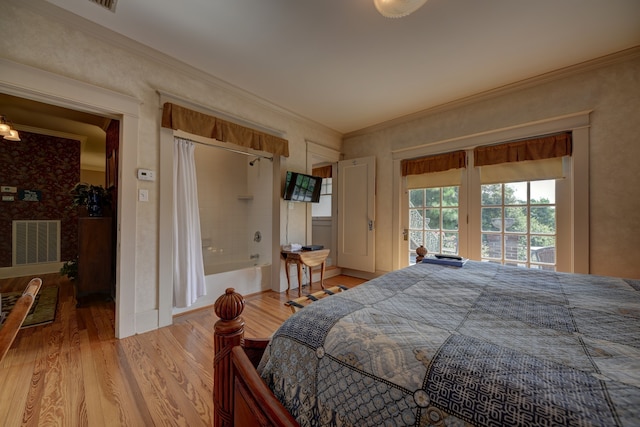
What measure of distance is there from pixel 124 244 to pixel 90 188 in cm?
171

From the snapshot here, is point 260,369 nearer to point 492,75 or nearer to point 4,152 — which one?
point 492,75

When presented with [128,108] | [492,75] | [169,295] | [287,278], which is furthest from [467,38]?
[169,295]

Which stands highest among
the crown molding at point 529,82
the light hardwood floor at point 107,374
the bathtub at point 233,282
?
the crown molding at point 529,82

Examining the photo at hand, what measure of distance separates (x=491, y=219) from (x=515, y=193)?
1.28 ft

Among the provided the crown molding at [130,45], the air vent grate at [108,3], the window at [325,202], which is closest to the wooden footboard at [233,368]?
the air vent grate at [108,3]

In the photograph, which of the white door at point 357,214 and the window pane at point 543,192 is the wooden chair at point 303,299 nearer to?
the white door at point 357,214

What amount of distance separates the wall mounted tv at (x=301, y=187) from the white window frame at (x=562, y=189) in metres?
1.82

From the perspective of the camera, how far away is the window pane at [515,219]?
2.74m

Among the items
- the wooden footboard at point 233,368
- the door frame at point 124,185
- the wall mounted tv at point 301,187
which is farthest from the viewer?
the wall mounted tv at point 301,187

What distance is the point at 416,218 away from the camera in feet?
11.9

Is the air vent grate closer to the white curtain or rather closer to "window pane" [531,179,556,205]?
the white curtain

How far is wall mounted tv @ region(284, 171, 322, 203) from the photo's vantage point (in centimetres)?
337

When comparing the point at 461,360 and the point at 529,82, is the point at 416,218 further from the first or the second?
the point at 461,360

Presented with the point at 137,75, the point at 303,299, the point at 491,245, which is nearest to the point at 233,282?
the point at 303,299
